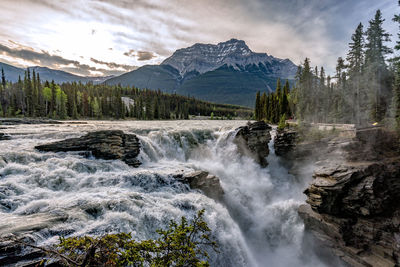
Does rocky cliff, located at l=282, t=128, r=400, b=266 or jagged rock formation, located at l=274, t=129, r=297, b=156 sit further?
jagged rock formation, located at l=274, t=129, r=297, b=156

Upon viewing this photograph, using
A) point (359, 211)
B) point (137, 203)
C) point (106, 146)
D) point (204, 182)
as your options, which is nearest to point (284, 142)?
point (359, 211)

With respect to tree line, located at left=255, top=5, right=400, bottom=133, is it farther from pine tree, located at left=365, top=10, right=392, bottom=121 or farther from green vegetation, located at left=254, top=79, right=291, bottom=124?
green vegetation, located at left=254, top=79, right=291, bottom=124

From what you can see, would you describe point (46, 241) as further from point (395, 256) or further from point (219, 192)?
point (395, 256)

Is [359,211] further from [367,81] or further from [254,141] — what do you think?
[367,81]

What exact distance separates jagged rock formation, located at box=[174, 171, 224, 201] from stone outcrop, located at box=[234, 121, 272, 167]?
432 inches

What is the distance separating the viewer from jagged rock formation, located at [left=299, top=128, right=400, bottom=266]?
12367 mm

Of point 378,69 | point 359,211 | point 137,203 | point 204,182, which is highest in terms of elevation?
point 378,69

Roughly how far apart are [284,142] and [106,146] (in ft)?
71.3

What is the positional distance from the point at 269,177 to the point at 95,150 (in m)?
19.2

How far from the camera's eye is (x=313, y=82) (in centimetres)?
5175

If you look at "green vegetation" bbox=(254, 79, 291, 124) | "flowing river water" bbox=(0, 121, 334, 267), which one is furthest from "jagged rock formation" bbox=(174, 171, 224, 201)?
"green vegetation" bbox=(254, 79, 291, 124)

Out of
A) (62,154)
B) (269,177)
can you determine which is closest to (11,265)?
(62,154)

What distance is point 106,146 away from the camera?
1727 cm

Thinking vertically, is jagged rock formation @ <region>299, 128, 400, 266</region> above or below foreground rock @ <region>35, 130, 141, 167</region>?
below
